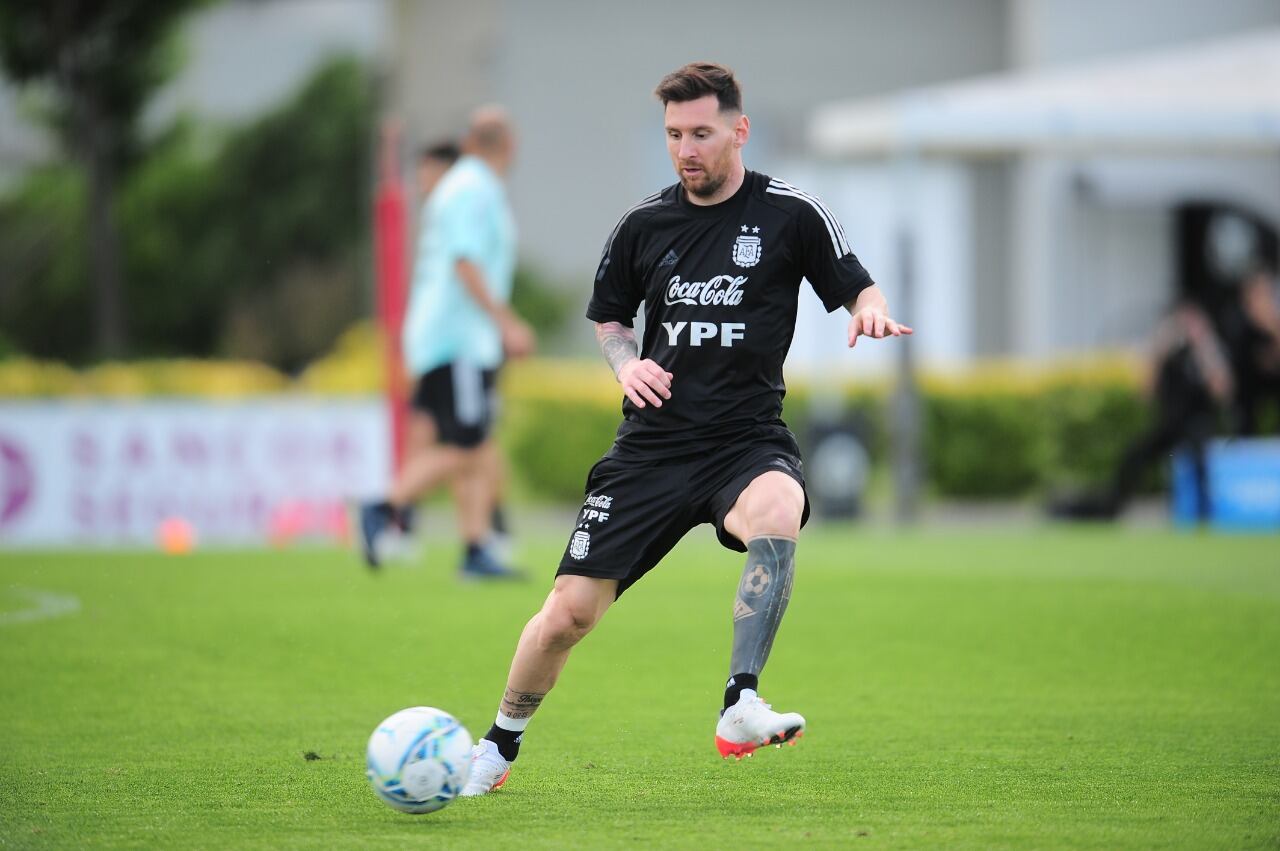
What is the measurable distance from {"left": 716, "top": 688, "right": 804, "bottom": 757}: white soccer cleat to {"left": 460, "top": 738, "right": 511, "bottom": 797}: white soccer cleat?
68 centimetres

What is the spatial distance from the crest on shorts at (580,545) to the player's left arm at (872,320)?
0.90 m

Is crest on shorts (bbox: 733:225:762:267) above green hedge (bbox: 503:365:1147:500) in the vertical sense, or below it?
above

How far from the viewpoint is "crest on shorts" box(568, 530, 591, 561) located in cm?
514

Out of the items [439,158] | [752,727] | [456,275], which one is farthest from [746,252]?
[439,158]

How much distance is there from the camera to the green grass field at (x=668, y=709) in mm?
4648

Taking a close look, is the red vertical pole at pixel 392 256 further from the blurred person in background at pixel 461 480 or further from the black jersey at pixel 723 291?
the black jersey at pixel 723 291

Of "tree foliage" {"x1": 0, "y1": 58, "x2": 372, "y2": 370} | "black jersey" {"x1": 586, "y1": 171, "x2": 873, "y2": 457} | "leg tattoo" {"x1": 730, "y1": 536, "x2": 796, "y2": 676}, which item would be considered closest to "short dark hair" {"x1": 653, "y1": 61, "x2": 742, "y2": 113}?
"black jersey" {"x1": 586, "y1": 171, "x2": 873, "y2": 457}

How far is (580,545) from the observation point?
5160 mm

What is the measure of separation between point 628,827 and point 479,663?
9.46ft

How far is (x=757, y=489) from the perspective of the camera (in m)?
5.07

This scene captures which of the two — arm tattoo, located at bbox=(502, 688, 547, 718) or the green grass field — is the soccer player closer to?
arm tattoo, located at bbox=(502, 688, 547, 718)

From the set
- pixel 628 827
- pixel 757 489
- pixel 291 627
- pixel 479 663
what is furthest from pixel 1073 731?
pixel 291 627

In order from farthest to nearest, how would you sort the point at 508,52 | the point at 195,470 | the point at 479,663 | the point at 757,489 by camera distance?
the point at 508,52 → the point at 195,470 → the point at 479,663 → the point at 757,489

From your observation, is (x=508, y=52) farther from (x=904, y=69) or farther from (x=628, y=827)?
(x=628, y=827)
